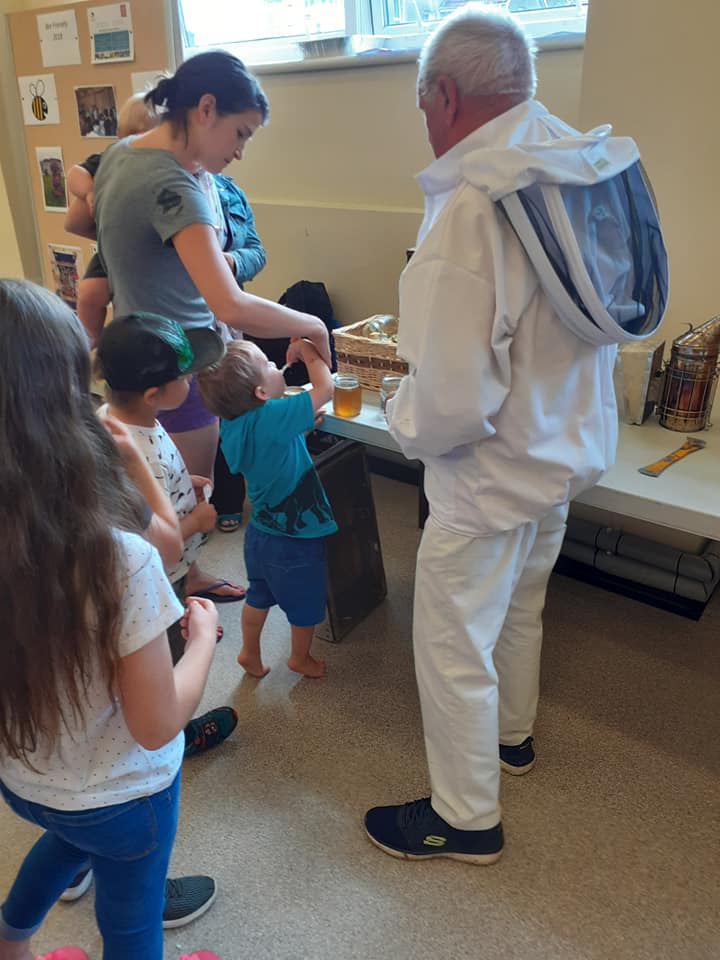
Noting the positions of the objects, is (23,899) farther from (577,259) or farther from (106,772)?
(577,259)

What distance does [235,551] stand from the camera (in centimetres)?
266

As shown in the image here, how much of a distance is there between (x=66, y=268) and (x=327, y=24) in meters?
1.86

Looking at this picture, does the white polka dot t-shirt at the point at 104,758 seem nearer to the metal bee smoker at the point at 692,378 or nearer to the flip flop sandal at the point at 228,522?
the metal bee smoker at the point at 692,378

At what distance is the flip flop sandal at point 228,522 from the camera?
2.80 meters

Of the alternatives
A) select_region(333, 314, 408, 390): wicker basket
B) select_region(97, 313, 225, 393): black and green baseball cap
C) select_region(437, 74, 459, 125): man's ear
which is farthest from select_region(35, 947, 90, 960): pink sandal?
select_region(437, 74, 459, 125): man's ear

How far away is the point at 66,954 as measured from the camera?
1.29m

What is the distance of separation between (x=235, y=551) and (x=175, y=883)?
134cm

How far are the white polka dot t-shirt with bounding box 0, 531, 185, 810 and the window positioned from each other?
2.14 m

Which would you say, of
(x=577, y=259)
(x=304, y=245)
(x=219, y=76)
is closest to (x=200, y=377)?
(x=219, y=76)

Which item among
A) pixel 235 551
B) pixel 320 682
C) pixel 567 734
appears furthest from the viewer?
pixel 235 551

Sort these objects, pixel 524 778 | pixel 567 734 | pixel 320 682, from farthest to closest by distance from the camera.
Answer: pixel 320 682, pixel 567 734, pixel 524 778

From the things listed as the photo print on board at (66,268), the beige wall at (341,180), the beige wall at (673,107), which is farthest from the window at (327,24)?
the photo print on board at (66,268)

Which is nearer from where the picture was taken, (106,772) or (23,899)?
(106,772)

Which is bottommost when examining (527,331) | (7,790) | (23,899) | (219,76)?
(23,899)
